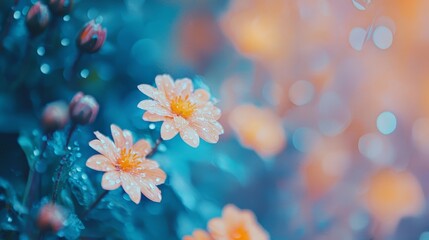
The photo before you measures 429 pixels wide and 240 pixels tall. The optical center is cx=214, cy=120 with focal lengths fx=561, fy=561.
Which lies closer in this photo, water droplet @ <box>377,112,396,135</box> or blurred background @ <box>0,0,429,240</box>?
blurred background @ <box>0,0,429,240</box>

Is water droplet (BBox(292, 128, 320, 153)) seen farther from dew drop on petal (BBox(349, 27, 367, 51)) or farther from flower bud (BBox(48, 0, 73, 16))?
flower bud (BBox(48, 0, 73, 16))

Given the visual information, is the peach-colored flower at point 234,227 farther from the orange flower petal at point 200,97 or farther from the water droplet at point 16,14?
the water droplet at point 16,14

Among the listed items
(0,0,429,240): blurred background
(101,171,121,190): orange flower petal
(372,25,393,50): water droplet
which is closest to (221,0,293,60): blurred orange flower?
(0,0,429,240): blurred background

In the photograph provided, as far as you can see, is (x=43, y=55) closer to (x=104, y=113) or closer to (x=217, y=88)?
(x=104, y=113)

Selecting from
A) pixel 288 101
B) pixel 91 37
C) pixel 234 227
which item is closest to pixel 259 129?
pixel 288 101

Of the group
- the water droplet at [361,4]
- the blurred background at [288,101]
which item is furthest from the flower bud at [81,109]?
the water droplet at [361,4]

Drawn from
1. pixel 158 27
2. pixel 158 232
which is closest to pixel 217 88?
pixel 158 27
